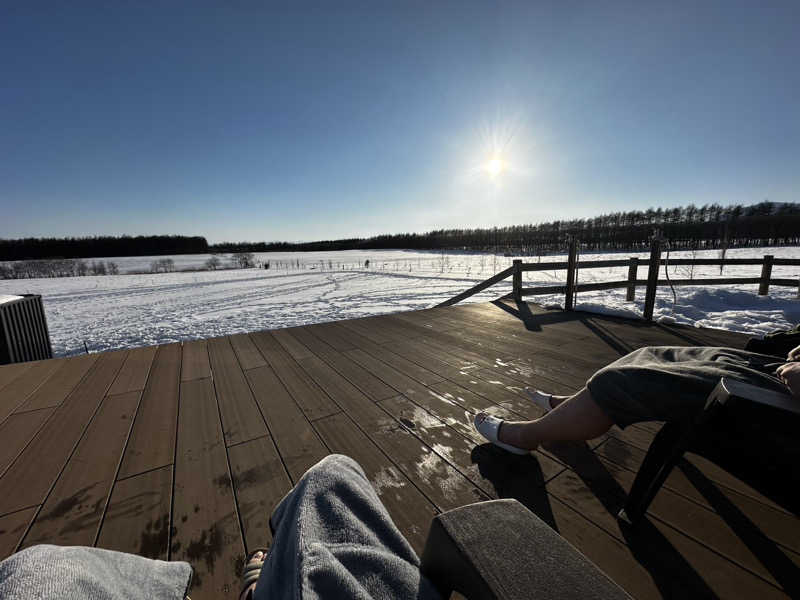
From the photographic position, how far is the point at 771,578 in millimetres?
937

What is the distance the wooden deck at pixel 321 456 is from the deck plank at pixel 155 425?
12 millimetres

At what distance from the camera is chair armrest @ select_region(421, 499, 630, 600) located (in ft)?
1.20

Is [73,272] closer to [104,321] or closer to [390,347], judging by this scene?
[104,321]

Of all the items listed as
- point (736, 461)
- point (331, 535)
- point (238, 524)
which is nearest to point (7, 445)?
point (238, 524)

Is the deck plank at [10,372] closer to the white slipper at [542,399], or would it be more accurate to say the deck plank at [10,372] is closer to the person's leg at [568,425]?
the person's leg at [568,425]

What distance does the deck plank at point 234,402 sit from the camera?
69.2 inches

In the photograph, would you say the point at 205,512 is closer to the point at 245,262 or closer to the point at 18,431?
the point at 18,431

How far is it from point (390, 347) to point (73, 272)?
39629 mm

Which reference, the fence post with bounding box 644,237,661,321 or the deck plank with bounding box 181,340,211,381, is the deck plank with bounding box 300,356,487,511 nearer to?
the deck plank with bounding box 181,340,211,381

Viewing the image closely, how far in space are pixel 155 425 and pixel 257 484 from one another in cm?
92

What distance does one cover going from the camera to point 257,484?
4.53ft

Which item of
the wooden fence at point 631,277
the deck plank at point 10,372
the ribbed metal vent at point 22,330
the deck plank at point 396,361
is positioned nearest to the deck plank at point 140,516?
the deck plank at point 396,361

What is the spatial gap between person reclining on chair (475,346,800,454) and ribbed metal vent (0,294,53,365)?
4621mm

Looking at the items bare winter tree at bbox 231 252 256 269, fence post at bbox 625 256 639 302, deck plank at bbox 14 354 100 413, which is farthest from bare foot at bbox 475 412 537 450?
bare winter tree at bbox 231 252 256 269
